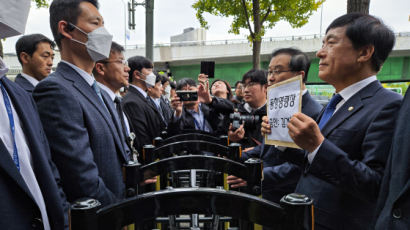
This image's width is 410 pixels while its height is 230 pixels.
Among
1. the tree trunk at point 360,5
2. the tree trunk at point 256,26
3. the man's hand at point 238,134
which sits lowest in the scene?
the man's hand at point 238,134

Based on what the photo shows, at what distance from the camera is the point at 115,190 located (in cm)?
183

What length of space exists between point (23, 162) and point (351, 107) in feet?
5.20

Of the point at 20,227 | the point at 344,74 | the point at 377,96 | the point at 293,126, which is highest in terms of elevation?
the point at 344,74

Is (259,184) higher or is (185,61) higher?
(185,61)

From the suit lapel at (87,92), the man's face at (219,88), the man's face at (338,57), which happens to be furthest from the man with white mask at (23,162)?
the man's face at (219,88)

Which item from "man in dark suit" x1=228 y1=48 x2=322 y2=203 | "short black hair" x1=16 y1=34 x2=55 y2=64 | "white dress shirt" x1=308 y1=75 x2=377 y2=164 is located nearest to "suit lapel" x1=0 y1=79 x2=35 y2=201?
"white dress shirt" x1=308 y1=75 x2=377 y2=164

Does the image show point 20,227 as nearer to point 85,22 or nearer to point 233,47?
point 85,22

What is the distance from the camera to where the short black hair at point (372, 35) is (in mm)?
1460

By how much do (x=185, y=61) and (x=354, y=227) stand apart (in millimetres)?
25193

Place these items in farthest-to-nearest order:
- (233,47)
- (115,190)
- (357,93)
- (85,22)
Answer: (233,47)
(85,22)
(115,190)
(357,93)

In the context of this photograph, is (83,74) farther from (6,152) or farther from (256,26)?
(256,26)

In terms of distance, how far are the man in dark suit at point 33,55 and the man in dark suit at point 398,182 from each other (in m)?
3.87

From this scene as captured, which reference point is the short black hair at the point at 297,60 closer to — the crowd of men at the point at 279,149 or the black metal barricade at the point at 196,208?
the crowd of men at the point at 279,149

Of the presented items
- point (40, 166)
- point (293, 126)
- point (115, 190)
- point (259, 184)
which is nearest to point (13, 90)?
point (40, 166)
